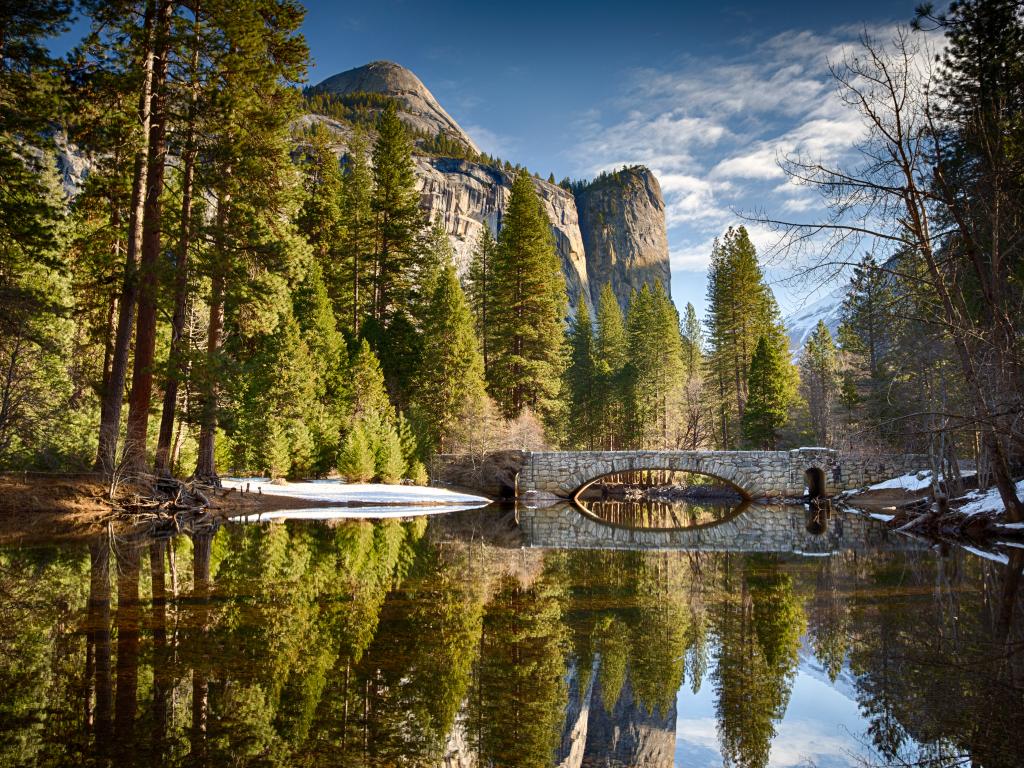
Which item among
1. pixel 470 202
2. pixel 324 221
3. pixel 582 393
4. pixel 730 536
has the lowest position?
pixel 730 536

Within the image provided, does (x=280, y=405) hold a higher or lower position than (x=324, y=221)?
lower

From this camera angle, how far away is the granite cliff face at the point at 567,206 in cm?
9212

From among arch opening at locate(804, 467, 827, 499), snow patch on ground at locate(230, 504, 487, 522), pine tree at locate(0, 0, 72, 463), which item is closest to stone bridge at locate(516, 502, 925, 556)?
snow patch on ground at locate(230, 504, 487, 522)

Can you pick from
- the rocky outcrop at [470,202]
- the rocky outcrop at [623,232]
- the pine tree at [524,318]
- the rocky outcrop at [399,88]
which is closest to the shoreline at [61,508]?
the pine tree at [524,318]

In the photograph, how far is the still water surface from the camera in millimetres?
3242

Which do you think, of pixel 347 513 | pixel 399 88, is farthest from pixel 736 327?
pixel 399 88

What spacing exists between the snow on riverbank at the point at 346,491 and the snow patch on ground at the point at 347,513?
0.65m

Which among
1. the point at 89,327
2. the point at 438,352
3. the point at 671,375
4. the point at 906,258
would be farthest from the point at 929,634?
the point at 671,375

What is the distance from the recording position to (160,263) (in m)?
14.7

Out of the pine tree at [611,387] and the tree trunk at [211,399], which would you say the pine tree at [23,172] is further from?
the pine tree at [611,387]

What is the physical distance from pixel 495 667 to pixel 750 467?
90.9ft

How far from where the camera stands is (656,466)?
97.5 feet

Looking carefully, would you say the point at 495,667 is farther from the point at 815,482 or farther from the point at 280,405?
the point at 815,482

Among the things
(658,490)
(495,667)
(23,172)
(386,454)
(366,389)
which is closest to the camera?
(495,667)
